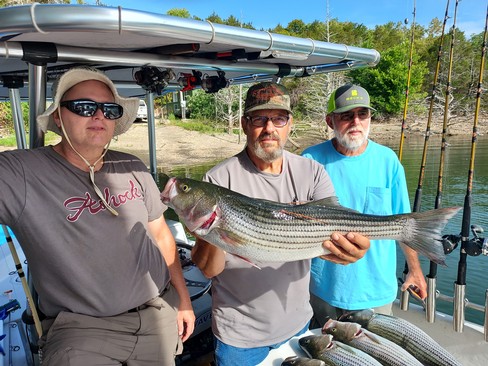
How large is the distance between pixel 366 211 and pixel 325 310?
109cm

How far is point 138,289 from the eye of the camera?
2.69m

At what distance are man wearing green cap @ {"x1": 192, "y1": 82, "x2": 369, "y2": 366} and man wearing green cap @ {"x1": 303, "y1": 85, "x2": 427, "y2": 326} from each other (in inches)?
26.8

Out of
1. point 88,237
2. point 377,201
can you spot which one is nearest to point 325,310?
point 377,201

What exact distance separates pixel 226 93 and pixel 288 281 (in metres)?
36.6

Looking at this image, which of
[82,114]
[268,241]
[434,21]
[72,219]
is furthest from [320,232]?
[434,21]

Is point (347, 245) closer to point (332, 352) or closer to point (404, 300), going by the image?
point (332, 352)

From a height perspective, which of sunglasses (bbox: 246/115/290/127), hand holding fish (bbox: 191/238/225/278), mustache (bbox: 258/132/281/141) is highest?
sunglasses (bbox: 246/115/290/127)

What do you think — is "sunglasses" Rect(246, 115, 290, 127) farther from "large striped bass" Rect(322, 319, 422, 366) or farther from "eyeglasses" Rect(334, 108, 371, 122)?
"large striped bass" Rect(322, 319, 422, 366)

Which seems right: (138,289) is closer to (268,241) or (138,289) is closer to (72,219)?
(72,219)

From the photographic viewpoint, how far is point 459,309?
3758mm

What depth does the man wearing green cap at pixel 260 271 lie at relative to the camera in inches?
113


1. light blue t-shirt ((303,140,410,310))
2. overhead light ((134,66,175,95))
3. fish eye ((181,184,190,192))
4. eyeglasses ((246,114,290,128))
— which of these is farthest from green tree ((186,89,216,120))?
fish eye ((181,184,190,192))

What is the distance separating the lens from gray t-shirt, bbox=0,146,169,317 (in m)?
2.37

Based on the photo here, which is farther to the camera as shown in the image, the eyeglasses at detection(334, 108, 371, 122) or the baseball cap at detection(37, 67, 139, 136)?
the eyeglasses at detection(334, 108, 371, 122)
